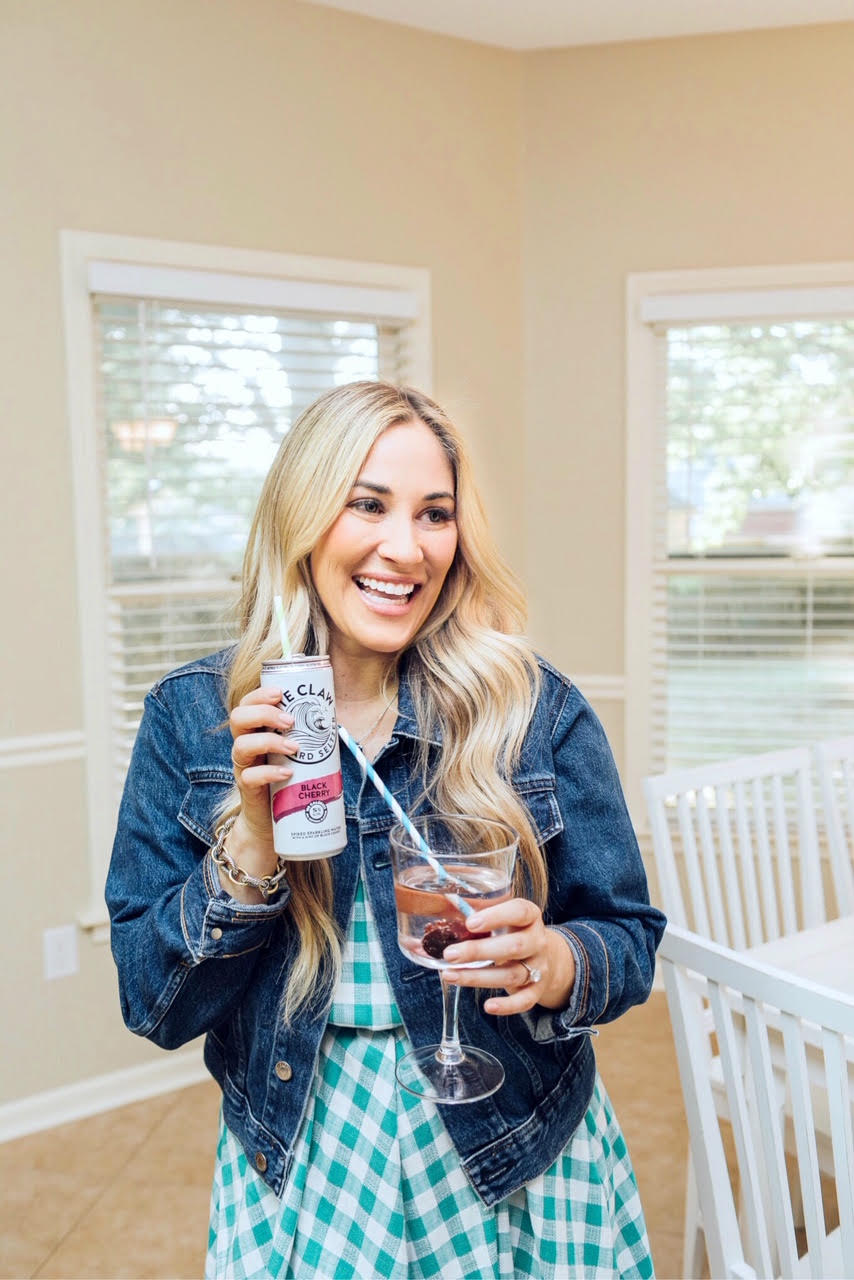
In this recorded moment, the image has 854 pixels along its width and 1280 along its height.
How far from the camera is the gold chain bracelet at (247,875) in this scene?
1.05 m

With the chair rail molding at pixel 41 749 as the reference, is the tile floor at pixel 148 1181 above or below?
below

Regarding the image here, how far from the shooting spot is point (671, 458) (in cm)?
331

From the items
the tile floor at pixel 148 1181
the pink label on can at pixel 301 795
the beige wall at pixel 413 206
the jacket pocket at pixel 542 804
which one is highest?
the beige wall at pixel 413 206

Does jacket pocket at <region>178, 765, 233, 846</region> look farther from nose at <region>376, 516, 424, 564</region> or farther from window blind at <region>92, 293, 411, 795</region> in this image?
window blind at <region>92, 293, 411, 795</region>

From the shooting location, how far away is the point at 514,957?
97 centimetres

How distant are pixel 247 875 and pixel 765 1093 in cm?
65

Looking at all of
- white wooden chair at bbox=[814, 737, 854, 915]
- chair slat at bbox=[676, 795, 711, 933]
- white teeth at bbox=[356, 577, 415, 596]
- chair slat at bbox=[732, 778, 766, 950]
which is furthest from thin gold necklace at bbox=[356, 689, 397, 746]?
white wooden chair at bbox=[814, 737, 854, 915]

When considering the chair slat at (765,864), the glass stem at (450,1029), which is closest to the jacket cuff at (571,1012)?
the glass stem at (450,1029)

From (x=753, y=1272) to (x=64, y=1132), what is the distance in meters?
1.88

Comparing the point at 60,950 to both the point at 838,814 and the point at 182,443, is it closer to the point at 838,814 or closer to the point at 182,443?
the point at 182,443

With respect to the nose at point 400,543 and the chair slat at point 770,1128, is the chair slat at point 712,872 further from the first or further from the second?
the nose at point 400,543

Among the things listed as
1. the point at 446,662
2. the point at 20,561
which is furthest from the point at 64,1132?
the point at 446,662

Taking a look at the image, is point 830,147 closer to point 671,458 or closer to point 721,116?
point 721,116

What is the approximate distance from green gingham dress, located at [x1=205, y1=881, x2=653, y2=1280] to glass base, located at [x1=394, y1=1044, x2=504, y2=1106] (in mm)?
35
